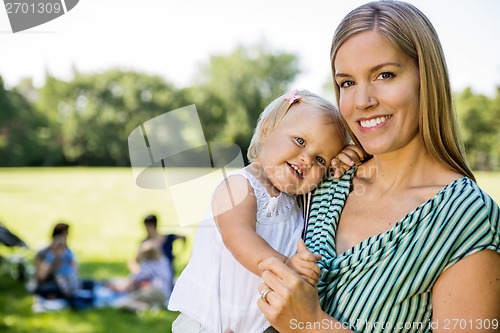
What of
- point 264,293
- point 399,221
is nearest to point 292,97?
point 399,221

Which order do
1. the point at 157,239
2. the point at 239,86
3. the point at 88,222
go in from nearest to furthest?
the point at 157,239, the point at 88,222, the point at 239,86

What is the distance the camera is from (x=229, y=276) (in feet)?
5.71

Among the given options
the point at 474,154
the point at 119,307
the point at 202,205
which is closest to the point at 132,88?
the point at 474,154

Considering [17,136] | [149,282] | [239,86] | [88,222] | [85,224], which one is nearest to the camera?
[149,282]

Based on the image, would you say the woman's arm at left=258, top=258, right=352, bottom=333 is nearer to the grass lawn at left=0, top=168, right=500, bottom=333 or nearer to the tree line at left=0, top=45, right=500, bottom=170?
the grass lawn at left=0, top=168, right=500, bottom=333

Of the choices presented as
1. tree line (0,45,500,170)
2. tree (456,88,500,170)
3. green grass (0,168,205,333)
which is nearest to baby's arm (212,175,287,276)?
green grass (0,168,205,333)

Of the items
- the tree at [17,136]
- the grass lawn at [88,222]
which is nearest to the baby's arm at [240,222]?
the grass lawn at [88,222]

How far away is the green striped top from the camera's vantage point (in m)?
1.36

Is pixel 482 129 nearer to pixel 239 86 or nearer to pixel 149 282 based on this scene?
pixel 149 282

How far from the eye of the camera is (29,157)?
1218 inches

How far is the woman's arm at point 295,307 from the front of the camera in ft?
4.64

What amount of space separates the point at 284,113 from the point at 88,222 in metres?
14.1

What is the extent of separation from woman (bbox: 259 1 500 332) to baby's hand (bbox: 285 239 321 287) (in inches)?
1.4

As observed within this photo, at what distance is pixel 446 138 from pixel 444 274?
0.43m
